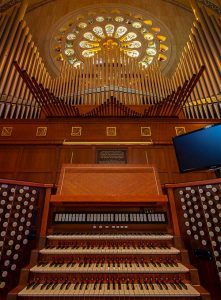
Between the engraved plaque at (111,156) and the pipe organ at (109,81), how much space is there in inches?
49.4

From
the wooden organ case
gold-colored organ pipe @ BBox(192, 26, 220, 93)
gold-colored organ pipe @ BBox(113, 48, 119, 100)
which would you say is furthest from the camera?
gold-colored organ pipe @ BBox(192, 26, 220, 93)

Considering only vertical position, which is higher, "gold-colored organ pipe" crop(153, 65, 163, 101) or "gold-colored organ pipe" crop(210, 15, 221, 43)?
"gold-colored organ pipe" crop(210, 15, 221, 43)

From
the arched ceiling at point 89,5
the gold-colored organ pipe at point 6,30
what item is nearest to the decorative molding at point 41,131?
the gold-colored organ pipe at point 6,30

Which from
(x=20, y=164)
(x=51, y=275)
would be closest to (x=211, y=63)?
(x=20, y=164)

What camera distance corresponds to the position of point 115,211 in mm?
2924

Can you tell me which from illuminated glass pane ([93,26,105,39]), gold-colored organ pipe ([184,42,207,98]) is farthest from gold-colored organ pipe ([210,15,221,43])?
illuminated glass pane ([93,26,105,39])

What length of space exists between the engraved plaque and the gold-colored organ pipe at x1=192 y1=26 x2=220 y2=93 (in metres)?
3.04

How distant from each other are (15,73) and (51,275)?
5189 mm

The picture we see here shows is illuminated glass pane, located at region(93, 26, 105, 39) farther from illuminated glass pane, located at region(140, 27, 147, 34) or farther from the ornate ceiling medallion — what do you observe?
illuminated glass pane, located at region(140, 27, 147, 34)

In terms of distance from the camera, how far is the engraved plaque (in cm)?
403

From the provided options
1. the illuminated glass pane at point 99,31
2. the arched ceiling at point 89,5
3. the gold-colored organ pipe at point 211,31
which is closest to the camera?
the gold-colored organ pipe at point 211,31

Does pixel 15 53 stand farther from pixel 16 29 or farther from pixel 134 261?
pixel 134 261

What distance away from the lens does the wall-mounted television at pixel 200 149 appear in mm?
3324

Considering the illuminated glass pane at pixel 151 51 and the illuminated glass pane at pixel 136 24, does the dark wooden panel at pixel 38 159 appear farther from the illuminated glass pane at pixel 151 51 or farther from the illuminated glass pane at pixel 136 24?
the illuminated glass pane at pixel 136 24
